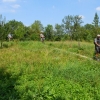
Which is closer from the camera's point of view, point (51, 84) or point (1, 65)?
point (51, 84)

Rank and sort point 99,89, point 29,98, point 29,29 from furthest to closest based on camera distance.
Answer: point 29,29 → point 99,89 → point 29,98

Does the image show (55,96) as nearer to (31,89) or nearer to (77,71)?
(31,89)

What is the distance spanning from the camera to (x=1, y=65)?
11266 millimetres

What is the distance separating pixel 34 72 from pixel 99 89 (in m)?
3.11

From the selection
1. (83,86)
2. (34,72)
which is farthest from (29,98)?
(34,72)

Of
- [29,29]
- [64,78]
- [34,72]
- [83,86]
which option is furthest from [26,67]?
[29,29]

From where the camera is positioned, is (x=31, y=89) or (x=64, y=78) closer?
(x=31, y=89)

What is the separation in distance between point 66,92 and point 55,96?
1.76 feet

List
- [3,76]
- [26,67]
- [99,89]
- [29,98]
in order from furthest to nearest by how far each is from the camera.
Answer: [26,67]
[3,76]
[99,89]
[29,98]

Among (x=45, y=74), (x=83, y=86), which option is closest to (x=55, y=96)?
(x=83, y=86)

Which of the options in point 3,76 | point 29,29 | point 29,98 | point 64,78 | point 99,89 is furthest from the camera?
point 29,29

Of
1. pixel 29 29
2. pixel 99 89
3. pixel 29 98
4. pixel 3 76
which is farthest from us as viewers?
pixel 29 29

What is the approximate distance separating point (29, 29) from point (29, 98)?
69583mm

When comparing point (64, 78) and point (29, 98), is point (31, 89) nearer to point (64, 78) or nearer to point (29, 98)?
point (29, 98)
